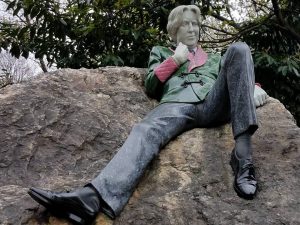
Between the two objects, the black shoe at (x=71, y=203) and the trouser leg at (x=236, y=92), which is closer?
the black shoe at (x=71, y=203)

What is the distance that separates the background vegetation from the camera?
5344mm

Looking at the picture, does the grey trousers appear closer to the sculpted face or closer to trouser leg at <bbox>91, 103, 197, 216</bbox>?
trouser leg at <bbox>91, 103, 197, 216</bbox>

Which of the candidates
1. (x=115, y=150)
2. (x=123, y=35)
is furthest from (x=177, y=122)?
(x=123, y=35)

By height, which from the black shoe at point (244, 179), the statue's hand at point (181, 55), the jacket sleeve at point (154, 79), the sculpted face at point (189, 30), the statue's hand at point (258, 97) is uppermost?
the sculpted face at point (189, 30)

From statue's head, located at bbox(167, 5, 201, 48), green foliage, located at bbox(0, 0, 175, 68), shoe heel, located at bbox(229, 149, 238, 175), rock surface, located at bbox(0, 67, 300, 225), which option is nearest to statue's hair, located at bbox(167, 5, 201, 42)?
statue's head, located at bbox(167, 5, 201, 48)

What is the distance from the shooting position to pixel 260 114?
345 cm

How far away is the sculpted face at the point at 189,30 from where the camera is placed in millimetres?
3654

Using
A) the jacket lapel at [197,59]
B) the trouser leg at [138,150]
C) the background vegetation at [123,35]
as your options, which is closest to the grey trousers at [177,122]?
the trouser leg at [138,150]

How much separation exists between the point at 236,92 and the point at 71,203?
1148 millimetres

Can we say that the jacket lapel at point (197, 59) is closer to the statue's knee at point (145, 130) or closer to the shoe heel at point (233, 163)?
the statue's knee at point (145, 130)

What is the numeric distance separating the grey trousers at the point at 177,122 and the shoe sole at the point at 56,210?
167 millimetres

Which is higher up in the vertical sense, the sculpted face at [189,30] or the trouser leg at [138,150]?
the sculpted face at [189,30]

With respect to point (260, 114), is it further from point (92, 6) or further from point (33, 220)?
point (92, 6)

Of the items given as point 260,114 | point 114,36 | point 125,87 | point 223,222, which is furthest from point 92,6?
point 223,222
